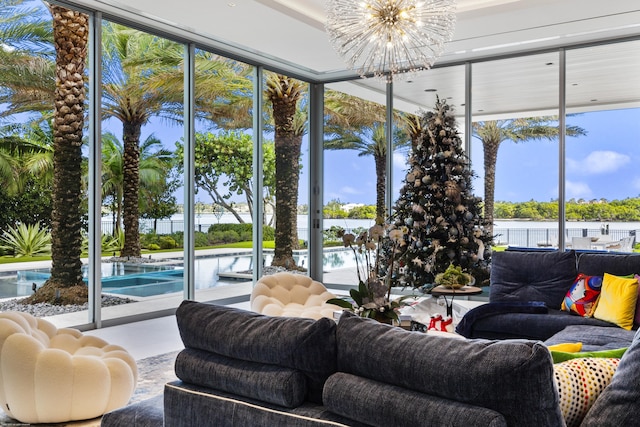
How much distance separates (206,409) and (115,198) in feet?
15.5

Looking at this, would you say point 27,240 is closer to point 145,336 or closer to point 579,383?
point 145,336

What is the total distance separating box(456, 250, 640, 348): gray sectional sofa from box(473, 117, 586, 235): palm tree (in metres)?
2.58

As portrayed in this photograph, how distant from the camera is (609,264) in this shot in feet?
14.9

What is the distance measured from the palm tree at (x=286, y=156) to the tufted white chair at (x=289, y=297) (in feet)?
10.3

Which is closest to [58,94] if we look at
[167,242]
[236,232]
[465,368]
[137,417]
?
[167,242]

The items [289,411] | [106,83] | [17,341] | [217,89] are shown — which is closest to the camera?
[289,411]

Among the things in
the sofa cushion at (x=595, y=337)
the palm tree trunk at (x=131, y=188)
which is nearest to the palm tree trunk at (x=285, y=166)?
the palm tree trunk at (x=131, y=188)

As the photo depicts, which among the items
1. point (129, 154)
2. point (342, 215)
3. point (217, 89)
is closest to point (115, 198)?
point (129, 154)

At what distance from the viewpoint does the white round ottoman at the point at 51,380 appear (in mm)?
3027

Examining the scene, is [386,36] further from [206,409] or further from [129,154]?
[206,409]

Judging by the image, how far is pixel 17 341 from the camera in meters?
3.05

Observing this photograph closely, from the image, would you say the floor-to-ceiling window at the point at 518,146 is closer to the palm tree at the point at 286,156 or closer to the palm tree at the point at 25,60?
the palm tree at the point at 286,156

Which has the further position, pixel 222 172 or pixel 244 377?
pixel 222 172

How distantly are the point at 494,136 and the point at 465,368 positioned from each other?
6895mm
